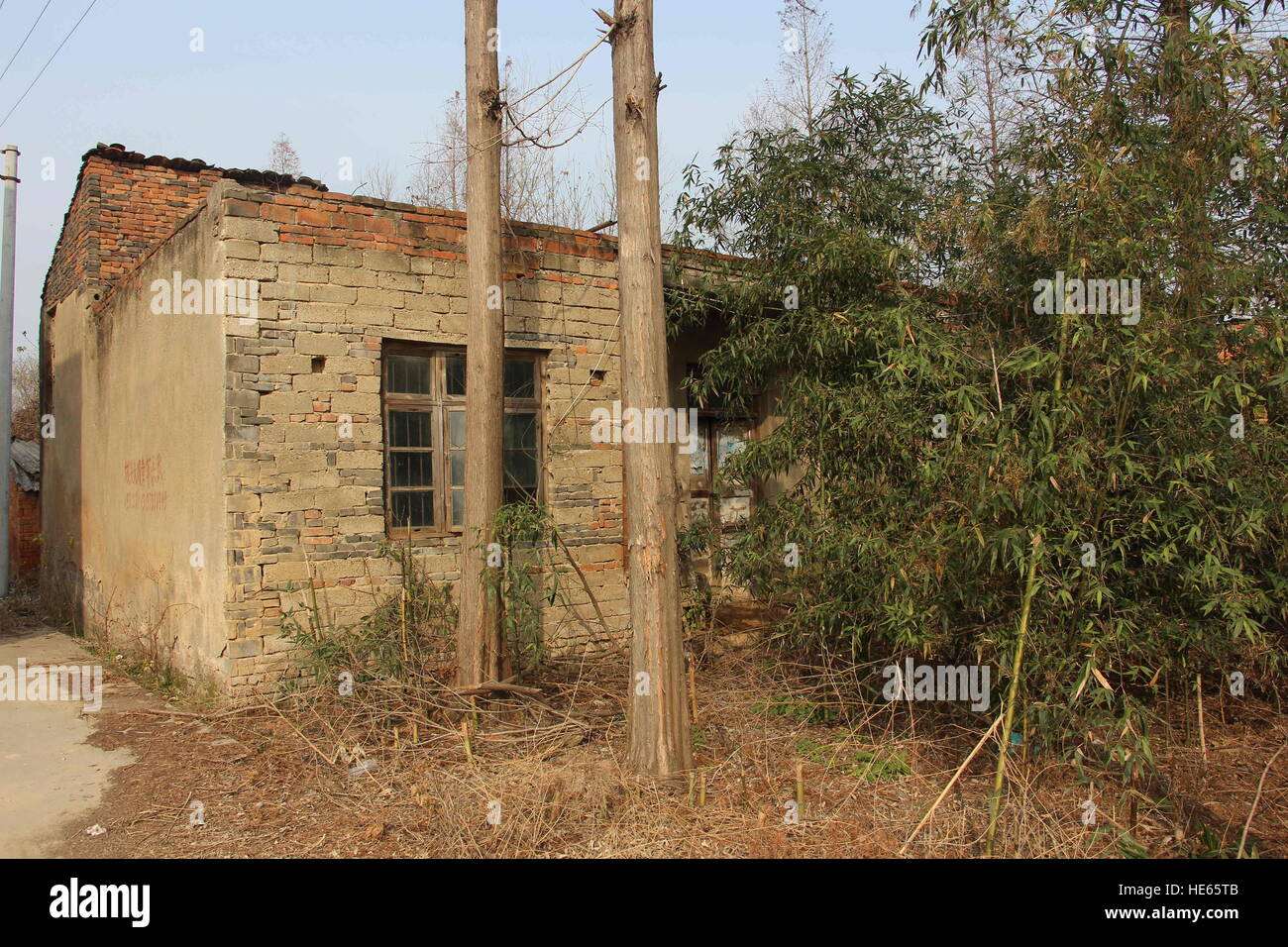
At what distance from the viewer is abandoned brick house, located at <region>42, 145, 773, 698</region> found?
6355 millimetres

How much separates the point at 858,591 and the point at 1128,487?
64.2 inches

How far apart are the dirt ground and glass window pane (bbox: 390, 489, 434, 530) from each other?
1504 mm

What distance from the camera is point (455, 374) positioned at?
7.26m

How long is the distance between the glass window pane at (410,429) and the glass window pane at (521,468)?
65 cm

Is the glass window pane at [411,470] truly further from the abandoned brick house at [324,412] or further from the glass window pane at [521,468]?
the glass window pane at [521,468]

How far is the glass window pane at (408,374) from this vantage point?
702 centimetres

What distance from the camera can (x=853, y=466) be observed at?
5.96 metres

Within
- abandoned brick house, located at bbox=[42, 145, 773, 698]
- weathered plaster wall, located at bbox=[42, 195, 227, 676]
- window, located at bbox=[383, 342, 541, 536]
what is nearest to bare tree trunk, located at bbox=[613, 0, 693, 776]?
window, located at bbox=[383, 342, 541, 536]

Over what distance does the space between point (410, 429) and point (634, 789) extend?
3.54m

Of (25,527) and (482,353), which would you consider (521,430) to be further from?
(25,527)

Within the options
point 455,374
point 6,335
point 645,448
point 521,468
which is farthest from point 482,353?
point 6,335

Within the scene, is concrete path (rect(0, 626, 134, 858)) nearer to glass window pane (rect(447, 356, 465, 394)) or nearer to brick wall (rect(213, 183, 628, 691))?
brick wall (rect(213, 183, 628, 691))

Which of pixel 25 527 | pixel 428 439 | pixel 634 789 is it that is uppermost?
pixel 428 439

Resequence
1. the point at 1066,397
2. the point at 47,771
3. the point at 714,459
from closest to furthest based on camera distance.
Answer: the point at 1066,397 → the point at 47,771 → the point at 714,459
